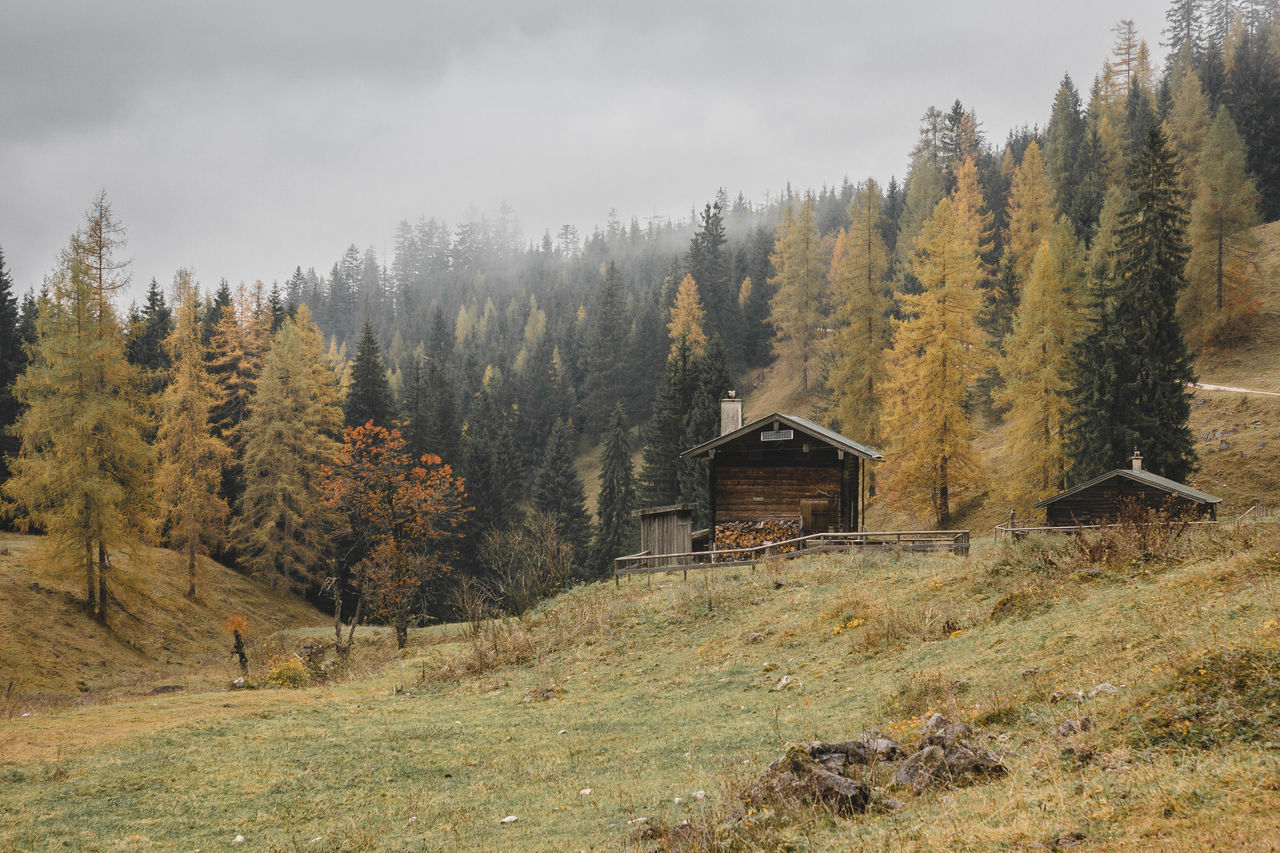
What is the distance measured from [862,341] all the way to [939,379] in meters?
14.1

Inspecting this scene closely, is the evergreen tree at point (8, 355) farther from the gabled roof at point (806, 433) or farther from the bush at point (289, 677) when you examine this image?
the gabled roof at point (806, 433)

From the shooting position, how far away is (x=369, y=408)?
5956 cm

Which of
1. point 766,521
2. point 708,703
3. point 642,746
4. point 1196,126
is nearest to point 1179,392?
point 766,521

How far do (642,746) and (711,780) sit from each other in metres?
2.80

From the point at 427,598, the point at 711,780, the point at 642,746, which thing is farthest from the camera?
the point at 427,598

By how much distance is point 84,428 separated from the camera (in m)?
32.8

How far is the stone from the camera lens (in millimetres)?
6863

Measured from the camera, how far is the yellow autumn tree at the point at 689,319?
288 ft

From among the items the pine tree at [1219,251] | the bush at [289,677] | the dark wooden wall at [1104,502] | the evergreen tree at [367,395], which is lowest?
the bush at [289,677]

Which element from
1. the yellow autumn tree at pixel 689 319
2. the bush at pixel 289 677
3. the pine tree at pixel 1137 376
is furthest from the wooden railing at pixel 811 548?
the yellow autumn tree at pixel 689 319

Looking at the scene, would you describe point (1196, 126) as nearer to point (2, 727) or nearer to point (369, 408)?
point (369, 408)

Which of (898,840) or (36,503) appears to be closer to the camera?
(898,840)

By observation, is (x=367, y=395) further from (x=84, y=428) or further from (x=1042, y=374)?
(x=1042, y=374)

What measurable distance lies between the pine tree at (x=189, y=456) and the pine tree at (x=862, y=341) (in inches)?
1599
